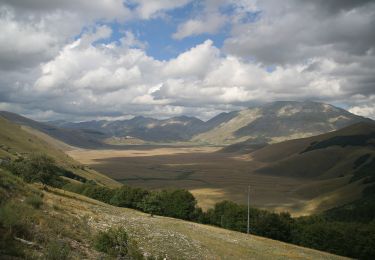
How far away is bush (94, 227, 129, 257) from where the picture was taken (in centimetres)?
2676

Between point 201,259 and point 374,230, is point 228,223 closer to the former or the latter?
point 374,230

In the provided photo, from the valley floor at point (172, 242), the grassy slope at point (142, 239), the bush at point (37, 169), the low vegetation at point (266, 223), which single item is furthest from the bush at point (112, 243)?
the low vegetation at point (266, 223)

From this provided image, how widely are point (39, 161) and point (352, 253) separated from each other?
72.5 m

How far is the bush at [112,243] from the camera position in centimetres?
2676

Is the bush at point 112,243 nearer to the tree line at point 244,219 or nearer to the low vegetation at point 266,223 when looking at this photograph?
the tree line at point 244,219

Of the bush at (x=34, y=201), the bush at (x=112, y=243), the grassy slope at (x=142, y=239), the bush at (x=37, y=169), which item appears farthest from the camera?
the bush at (x=37, y=169)

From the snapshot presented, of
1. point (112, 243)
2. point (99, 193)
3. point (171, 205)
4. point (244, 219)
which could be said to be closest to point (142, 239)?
point (112, 243)

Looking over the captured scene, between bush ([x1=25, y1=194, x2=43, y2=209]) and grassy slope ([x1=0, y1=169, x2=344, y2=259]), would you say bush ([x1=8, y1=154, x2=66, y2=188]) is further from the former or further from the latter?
bush ([x1=25, y1=194, x2=43, y2=209])

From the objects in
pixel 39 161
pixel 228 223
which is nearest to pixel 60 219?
pixel 39 161

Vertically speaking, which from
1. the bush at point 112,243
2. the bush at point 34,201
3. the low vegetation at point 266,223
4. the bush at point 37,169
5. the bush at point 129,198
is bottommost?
the low vegetation at point 266,223

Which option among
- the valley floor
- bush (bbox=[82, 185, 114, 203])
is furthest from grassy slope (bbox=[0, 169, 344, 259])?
bush (bbox=[82, 185, 114, 203])

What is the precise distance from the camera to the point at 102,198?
4309 inches

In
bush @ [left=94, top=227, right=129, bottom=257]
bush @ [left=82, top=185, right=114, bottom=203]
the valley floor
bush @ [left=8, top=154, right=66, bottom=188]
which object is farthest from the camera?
bush @ [left=82, top=185, right=114, bottom=203]

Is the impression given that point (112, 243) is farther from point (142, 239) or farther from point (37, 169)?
point (37, 169)
